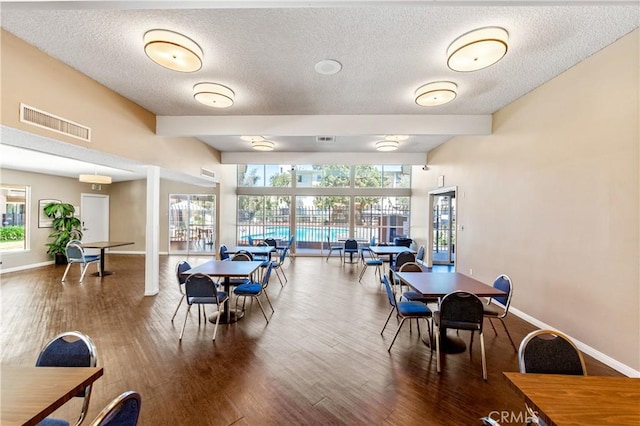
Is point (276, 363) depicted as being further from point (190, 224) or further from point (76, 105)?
point (190, 224)

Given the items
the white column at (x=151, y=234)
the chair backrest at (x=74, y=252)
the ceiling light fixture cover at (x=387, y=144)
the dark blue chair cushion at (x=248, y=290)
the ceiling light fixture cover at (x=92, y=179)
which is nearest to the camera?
the dark blue chair cushion at (x=248, y=290)

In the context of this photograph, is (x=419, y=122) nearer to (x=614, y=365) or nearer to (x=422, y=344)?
(x=422, y=344)

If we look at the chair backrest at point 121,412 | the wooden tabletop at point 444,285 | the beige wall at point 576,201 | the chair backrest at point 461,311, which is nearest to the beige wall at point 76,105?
the chair backrest at point 121,412

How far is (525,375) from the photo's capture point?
1391mm

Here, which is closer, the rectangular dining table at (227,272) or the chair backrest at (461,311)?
the chair backrest at (461,311)

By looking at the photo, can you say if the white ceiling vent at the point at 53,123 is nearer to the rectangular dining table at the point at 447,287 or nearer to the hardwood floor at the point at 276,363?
the hardwood floor at the point at 276,363

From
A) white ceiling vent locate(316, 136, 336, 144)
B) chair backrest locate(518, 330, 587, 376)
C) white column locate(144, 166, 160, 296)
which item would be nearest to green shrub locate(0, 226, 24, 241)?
white column locate(144, 166, 160, 296)

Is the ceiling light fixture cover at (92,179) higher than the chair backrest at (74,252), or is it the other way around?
the ceiling light fixture cover at (92,179)

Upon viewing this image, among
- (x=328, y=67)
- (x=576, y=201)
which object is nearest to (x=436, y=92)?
(x=328, y=67)

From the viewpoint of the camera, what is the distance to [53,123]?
3.14 metres

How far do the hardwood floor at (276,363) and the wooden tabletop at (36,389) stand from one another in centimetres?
96

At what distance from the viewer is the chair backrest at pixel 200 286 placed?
3.24 meters

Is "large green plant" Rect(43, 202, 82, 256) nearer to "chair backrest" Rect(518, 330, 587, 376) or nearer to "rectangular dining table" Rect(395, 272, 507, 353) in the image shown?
"rectangular dining table" Rect(395, 272, 507, 353)

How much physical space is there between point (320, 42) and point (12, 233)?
929 centimetres
